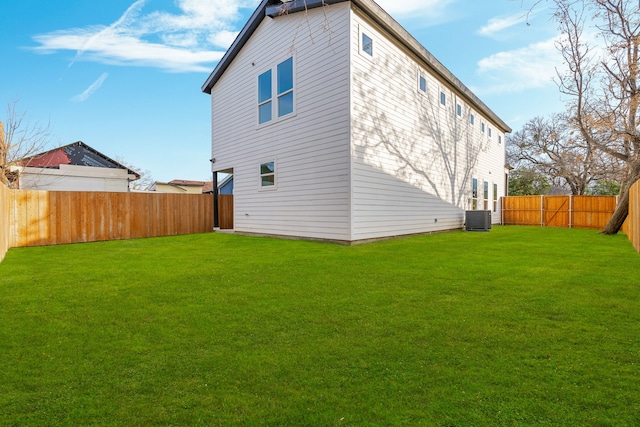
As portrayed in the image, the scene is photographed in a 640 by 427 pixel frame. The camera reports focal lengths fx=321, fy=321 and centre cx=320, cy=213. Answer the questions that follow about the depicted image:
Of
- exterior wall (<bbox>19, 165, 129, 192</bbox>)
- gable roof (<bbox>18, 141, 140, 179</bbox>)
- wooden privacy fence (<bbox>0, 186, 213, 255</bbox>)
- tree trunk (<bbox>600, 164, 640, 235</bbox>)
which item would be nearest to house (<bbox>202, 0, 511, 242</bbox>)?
wooden privacy fence (<bbox>0, 186, 213, 255</bbox>)

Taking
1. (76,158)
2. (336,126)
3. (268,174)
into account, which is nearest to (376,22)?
(336,126)

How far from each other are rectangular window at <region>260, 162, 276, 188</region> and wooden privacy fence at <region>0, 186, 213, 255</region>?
3.56 meters

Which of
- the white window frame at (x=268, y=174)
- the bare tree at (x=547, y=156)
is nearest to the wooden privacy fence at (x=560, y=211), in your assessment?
the bare tree at (x=547, y=156)

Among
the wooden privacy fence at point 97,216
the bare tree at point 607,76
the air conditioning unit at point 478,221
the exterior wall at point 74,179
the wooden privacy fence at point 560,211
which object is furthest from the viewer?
the exterior wall at point 74,179

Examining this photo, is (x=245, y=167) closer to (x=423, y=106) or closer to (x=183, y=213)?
(x=183, y=213)

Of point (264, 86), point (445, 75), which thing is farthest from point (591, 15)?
point (264, 86)

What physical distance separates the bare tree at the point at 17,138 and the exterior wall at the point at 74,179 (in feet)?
14.6

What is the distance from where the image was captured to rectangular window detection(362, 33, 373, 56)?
8.28 meters

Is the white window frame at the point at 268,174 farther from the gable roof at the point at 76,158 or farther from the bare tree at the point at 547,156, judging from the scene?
the bare tree at the point at 547,156

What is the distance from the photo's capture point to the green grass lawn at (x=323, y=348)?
171cm

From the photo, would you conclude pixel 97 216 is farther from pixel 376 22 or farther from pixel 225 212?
pixel 376 22

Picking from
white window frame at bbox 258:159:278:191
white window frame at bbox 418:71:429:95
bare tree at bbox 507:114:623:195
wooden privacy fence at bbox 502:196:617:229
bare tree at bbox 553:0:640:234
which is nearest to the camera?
bare tree at bbox 553:0:640:234

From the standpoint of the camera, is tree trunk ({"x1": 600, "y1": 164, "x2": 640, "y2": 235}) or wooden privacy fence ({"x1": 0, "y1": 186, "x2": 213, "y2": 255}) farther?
tree trunk ({"x1": 600, "y1": 164, "x2": 640, "y2": 235})

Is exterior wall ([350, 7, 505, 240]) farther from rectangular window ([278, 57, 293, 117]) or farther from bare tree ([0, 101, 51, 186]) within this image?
bare tree ([0, 101, 51, 186])
